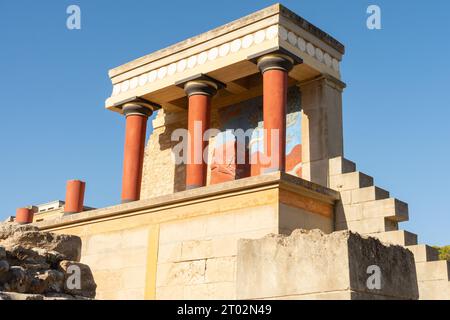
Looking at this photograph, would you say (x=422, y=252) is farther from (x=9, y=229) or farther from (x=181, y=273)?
(x=9, y=229)

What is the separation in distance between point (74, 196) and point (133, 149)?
82.9 inches

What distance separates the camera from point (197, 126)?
45.5 ft

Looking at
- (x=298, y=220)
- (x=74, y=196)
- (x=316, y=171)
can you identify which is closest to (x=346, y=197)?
(x=298, y=220)

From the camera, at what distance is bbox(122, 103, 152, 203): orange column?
15.0 meters

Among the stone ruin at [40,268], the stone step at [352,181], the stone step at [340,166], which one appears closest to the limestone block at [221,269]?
the stone ruin at [40,268]

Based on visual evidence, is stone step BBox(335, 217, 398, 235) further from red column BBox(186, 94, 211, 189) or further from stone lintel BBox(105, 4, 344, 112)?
stone lintel BBox(105, 4, 344, 112)

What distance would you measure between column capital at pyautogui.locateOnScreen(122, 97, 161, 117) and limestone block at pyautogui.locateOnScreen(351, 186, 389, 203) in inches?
285

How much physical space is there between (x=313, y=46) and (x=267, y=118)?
244 cm

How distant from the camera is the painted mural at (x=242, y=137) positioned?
46.6 ft

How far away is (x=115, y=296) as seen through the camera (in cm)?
973

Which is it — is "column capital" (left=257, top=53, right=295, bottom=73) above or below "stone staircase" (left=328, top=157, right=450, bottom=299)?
above

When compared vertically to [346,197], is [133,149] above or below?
above

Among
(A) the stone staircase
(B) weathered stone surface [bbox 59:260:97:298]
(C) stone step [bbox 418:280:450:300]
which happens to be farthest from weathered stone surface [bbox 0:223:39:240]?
(C) stone step [bbox 418:280:450:300]
